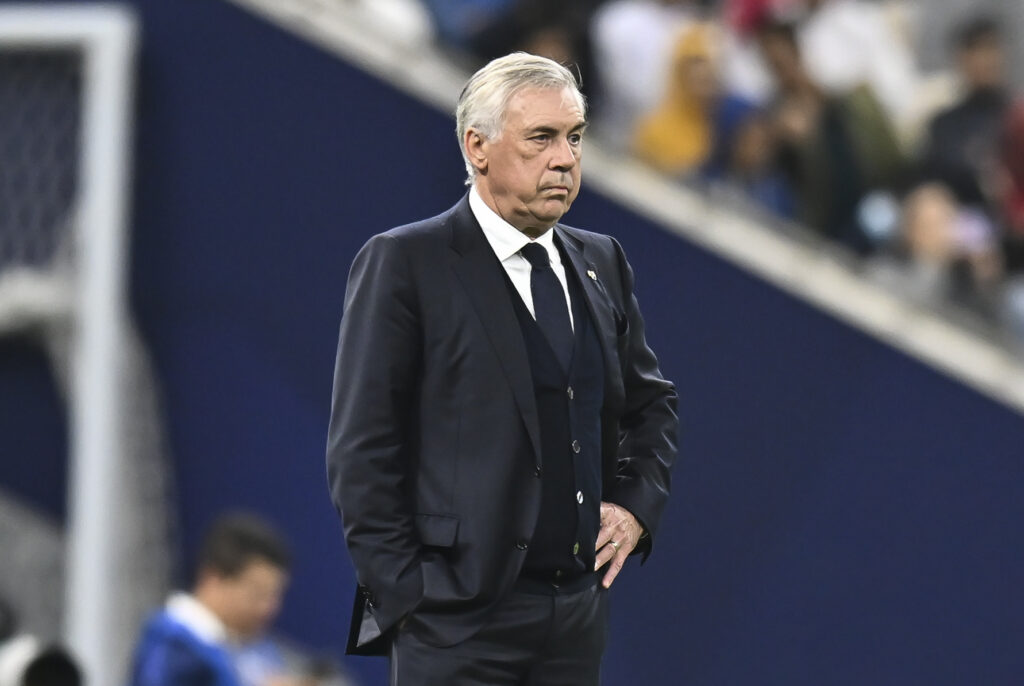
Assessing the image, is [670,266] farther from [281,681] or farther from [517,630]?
[517,630]

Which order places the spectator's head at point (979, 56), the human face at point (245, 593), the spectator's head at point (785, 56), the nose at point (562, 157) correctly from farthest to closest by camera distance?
the spectator's head at point (979, 56)
the spectator's head at point (785, 56)
the human face at point (245, 593)
the nose at point (562, 157)

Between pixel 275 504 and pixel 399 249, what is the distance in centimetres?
465

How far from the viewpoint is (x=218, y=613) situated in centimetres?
525

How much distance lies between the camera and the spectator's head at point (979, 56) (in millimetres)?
7781

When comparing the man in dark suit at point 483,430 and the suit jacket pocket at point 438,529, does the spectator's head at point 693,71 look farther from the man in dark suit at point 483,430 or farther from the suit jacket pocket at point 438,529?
the suit jacket pocket at point 438,529

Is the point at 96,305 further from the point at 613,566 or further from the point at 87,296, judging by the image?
the point at 613,566

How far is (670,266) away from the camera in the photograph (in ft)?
24.9

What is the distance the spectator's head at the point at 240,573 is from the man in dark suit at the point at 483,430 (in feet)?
7.44

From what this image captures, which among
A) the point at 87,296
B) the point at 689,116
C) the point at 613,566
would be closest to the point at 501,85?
the point at 613,566

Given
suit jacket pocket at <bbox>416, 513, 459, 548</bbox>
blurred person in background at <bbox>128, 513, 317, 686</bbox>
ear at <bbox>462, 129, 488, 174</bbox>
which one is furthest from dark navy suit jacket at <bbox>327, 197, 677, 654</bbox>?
blurred person in background at <bbox>128, 513, 317, 686</bbox>

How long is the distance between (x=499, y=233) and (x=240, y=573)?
2.48 metres

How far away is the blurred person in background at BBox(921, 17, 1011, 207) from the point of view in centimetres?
755

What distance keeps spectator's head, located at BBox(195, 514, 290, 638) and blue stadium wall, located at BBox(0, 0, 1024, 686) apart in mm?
2085

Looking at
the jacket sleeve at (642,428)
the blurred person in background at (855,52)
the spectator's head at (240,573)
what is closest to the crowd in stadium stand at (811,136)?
the blurred person in background at (855,52)
